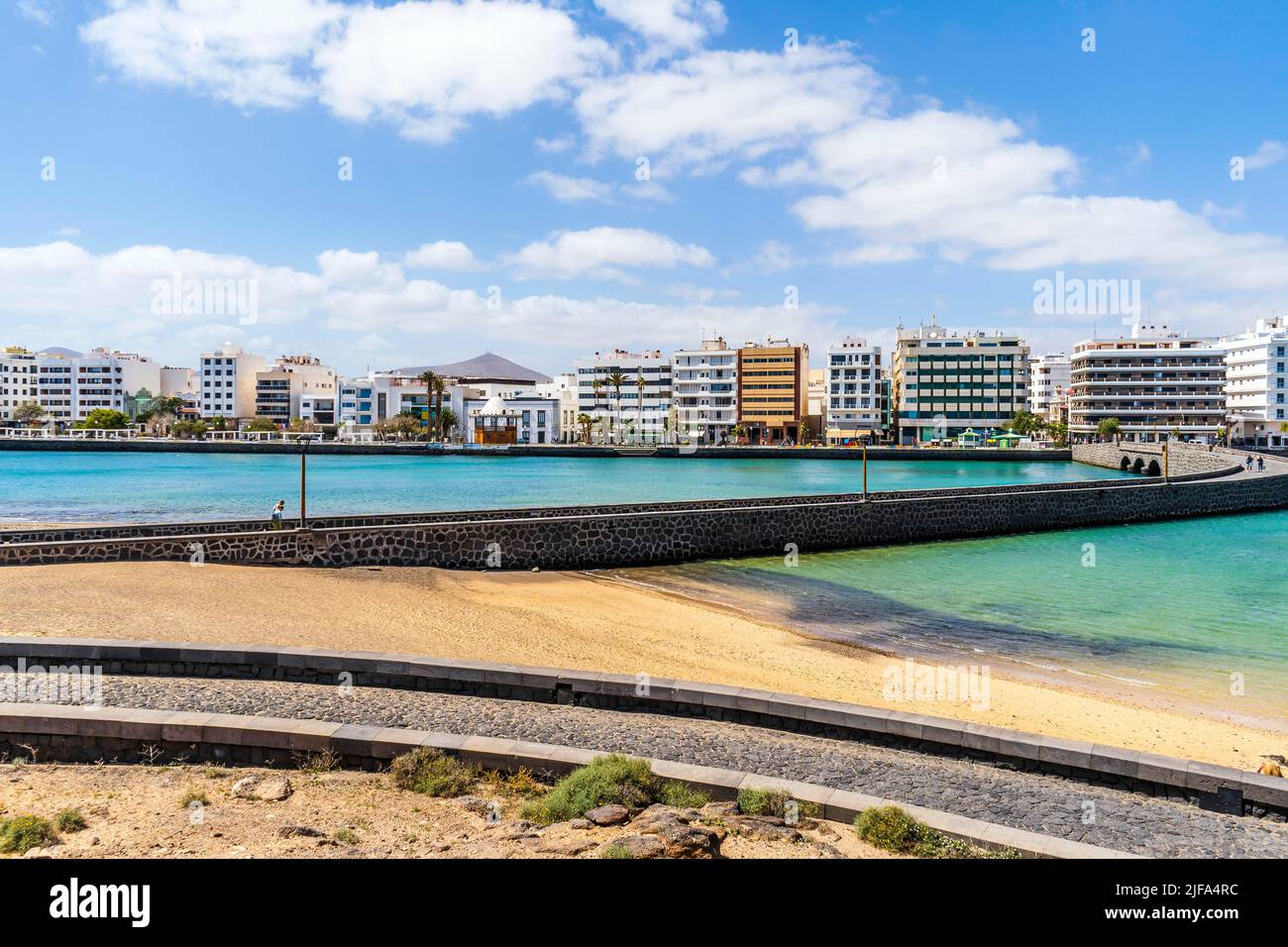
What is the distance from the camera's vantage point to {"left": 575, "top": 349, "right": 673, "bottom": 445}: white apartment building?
14938 centimetres

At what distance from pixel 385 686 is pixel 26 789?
13.2ft

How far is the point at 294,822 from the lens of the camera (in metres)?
6.82

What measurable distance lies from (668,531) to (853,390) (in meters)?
116

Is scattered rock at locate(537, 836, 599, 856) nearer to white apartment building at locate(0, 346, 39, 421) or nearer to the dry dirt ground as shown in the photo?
the dry dirt ground

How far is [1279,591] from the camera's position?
91.5ft

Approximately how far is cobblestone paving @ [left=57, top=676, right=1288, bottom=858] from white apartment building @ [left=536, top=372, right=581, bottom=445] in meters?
146

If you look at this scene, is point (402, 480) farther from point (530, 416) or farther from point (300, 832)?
point (300, 832)

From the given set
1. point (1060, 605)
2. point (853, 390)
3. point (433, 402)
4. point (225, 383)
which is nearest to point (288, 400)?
point (225, 383)

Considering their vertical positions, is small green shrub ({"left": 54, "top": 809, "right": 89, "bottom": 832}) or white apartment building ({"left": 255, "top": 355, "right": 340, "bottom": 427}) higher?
white apartment building ({"left": 255, "top": 355, "right": 340, "bottom": 427})

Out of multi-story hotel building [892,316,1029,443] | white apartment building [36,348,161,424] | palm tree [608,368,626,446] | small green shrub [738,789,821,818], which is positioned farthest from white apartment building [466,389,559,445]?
small green shrub [738,789,821,818]

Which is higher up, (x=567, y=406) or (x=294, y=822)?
(x=567, y=406)

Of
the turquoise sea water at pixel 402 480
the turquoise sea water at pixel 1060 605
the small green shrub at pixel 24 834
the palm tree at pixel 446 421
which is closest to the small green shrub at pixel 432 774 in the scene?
the small green shrub at pixel 24 834

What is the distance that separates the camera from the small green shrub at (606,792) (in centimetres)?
707
